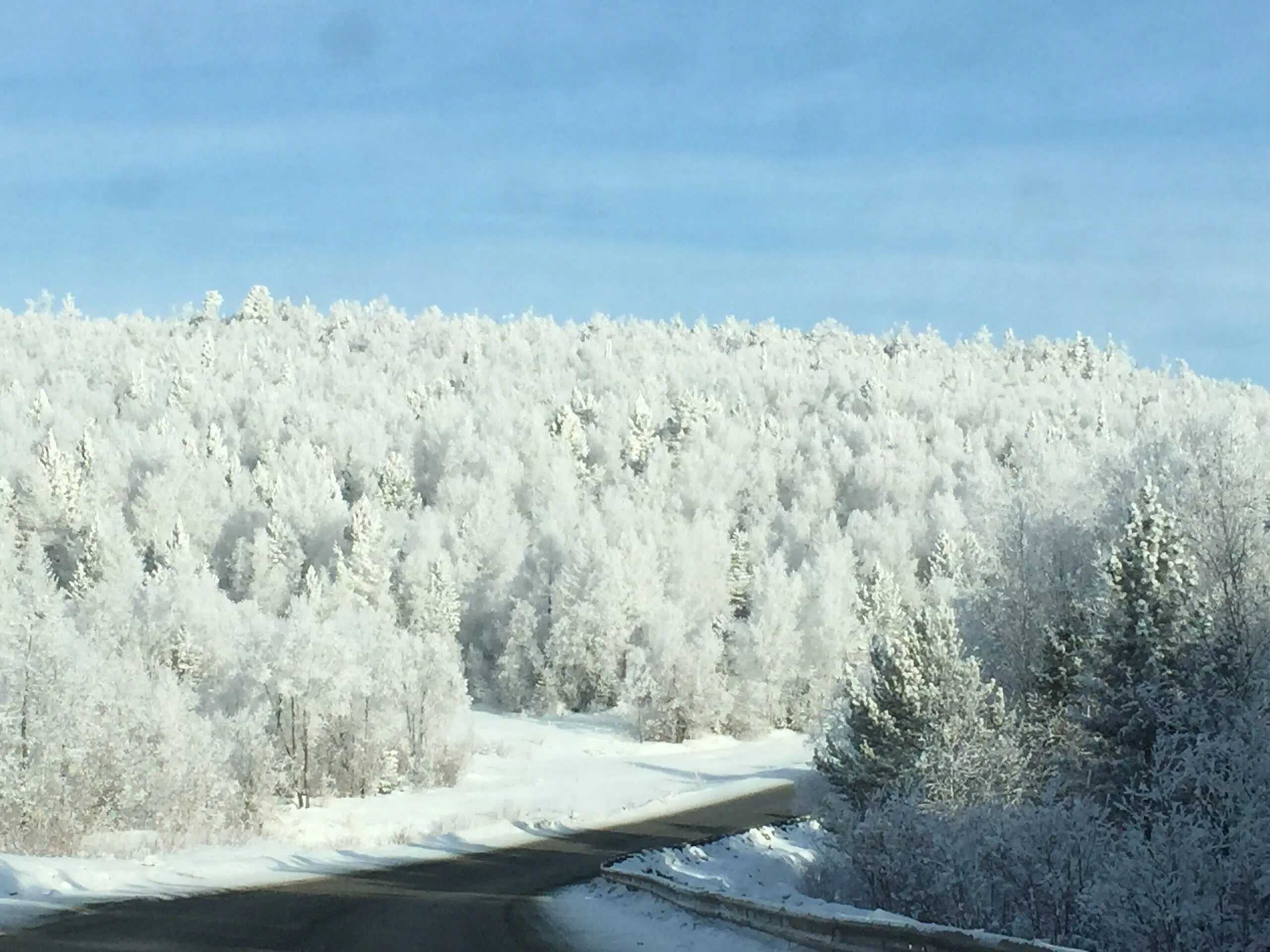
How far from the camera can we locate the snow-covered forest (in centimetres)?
2917

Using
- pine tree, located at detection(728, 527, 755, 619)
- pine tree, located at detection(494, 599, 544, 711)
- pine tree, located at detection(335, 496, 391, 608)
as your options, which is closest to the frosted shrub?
pine tree, located at detection(494, 599, 544, 711)

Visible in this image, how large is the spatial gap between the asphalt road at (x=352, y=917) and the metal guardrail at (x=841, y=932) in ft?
→ 6.40

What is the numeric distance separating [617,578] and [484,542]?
16319mm

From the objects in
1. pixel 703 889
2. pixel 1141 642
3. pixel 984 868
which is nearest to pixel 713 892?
pixel 703 889

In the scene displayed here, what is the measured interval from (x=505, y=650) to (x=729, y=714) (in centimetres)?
1737

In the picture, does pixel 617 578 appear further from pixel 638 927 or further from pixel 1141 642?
pixel 638 927

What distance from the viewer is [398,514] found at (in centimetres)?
9262

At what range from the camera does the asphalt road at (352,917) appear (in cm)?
1430

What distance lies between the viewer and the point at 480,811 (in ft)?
121

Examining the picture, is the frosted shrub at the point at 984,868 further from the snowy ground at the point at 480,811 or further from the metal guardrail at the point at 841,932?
the snowy ground at the point at 480,811

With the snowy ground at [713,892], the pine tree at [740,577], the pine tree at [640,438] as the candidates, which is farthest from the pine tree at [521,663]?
the snowy ground at [713,892]

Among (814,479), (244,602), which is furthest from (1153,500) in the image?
(814,479)

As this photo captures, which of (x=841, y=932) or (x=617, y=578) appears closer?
(x=841, y=932)

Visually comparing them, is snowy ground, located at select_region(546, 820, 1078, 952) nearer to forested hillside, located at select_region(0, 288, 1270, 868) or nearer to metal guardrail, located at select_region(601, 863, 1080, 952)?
metal guardrail, located at select_region(601, 863, 1080, 952)
